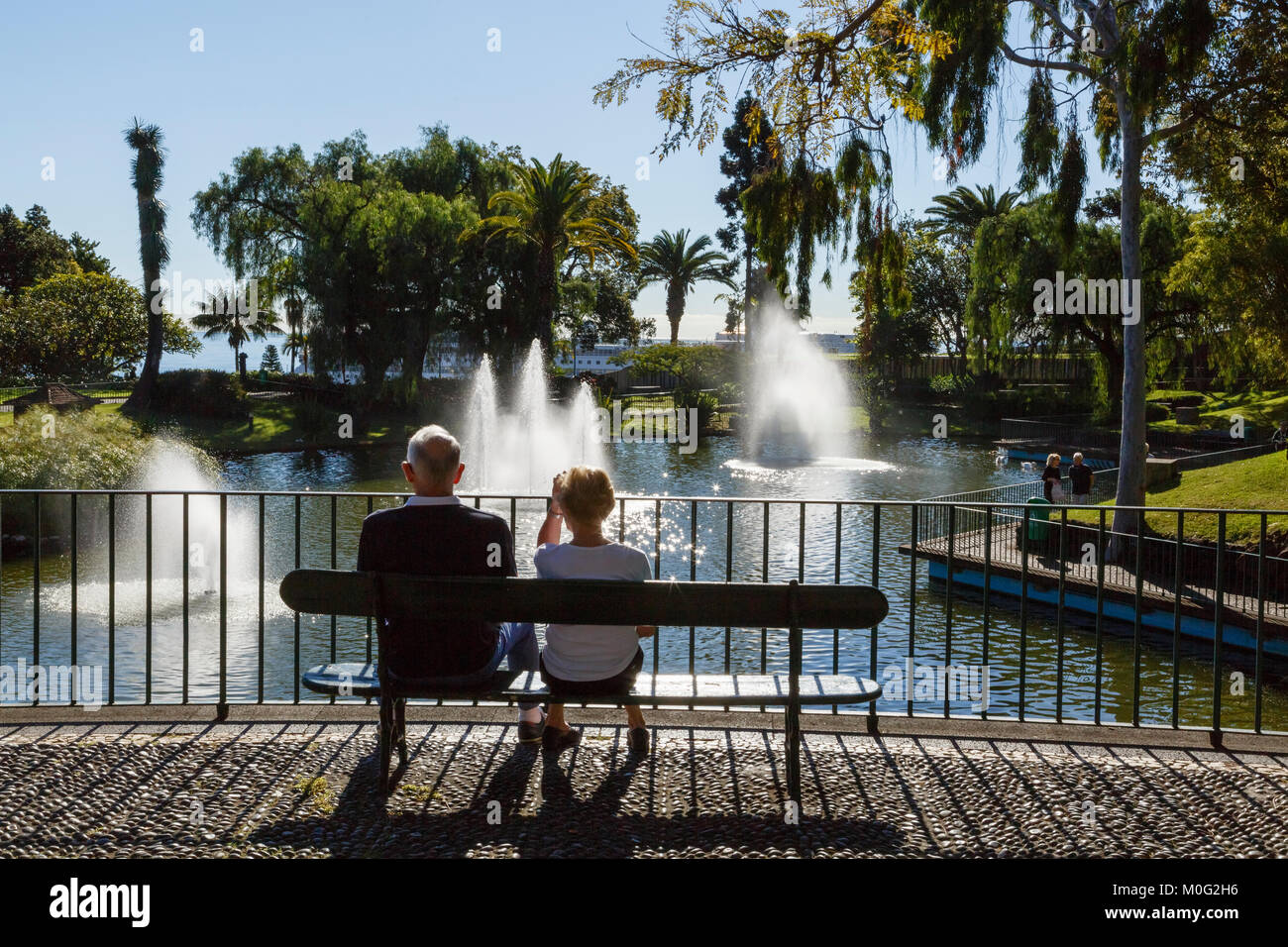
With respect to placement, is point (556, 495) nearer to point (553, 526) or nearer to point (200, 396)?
point (553, 526)

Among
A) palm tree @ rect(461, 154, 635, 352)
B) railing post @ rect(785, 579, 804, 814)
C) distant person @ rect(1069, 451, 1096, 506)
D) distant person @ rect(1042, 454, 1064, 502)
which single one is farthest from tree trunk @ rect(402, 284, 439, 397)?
railing post @ rect(785, 579, 804, 814)

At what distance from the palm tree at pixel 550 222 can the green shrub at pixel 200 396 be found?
477 inches

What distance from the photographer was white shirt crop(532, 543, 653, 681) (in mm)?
4641

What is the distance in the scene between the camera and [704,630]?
1756cm

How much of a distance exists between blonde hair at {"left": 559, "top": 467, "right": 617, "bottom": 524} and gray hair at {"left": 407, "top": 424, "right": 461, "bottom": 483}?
0.47 meters

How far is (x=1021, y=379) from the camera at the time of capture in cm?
6303

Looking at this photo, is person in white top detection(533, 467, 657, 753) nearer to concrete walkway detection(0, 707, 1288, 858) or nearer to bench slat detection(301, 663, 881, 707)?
bench slat detection(301, 663, 881, 707)

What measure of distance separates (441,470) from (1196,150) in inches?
764

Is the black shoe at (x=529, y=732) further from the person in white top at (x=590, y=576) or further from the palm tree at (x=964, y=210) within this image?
the palm tree at (x=964, y=210)

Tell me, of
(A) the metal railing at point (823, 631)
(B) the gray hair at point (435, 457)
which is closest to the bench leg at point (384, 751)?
(B) the gray hair at point (435, 457)

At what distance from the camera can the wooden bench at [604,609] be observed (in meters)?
4.27

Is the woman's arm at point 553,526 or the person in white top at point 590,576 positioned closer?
the person in white top at point 590,576

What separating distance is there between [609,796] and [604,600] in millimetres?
799

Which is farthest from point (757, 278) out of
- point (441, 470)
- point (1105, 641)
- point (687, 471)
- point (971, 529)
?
point (441, 470)
